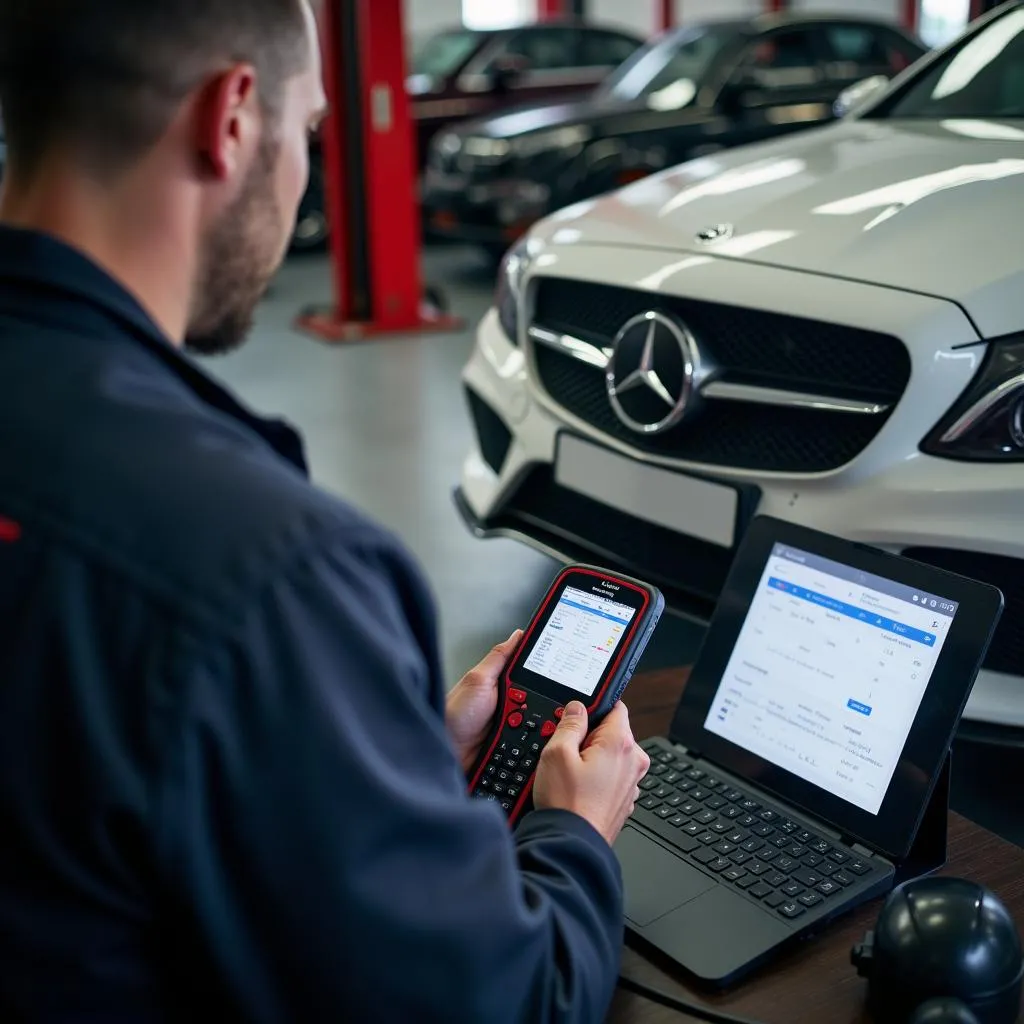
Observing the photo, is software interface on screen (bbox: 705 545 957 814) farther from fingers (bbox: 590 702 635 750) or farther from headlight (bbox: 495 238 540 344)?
headlight (bbox: 495 238 540 344)

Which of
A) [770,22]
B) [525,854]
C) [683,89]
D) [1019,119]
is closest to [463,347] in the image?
[683,89]

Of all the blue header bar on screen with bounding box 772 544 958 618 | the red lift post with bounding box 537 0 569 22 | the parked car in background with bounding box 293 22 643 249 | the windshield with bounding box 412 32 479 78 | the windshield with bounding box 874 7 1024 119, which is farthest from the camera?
the red lift post with bounding box 537 0 569 22

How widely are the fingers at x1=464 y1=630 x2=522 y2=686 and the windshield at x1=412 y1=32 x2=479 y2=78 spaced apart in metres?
8.35

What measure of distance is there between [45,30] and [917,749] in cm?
92

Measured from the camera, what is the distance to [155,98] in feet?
2.72

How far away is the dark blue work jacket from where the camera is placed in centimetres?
67

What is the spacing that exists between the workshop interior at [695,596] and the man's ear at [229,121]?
5 centimetres

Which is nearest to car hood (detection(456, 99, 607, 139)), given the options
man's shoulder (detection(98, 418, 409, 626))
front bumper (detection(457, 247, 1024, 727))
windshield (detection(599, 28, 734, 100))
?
windshield (detection(599, 28, 734, 100))

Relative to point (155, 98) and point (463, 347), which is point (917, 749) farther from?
point (463, 347)

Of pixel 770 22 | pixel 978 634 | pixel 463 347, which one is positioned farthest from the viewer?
pixel 770 22

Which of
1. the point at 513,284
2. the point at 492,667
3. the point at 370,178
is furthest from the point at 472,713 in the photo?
the point at 370,178

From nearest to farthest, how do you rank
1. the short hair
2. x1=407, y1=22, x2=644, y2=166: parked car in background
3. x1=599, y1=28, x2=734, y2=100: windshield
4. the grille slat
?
the short hair, the grille slat, x1=599, y1=28, x2=734, y2=100: windshield, x1=407, y1=22, x2=644, y2=166: parked car in background

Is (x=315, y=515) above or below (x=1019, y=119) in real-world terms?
below

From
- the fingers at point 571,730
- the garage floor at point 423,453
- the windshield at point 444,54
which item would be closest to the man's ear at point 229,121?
the fingers at point 571,730
